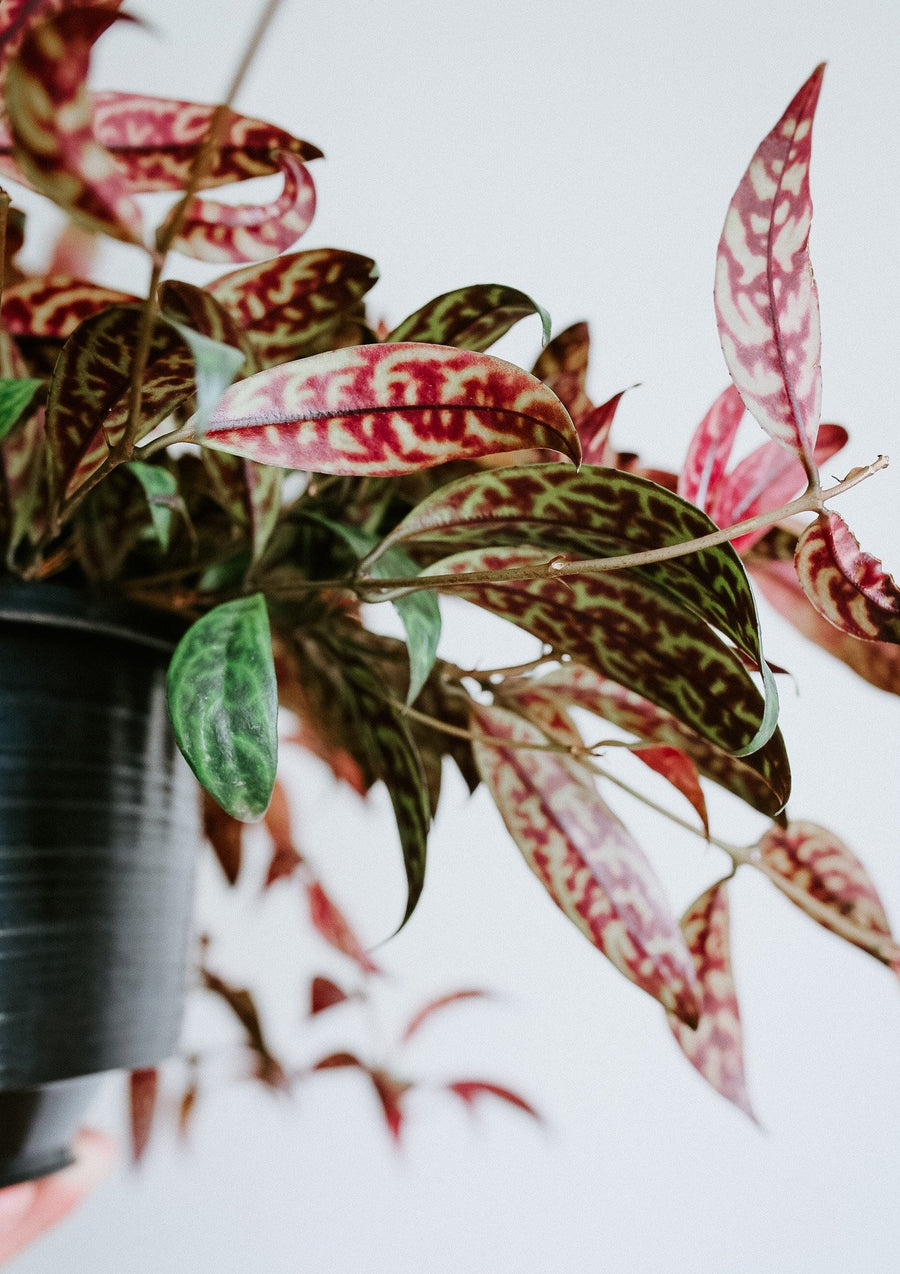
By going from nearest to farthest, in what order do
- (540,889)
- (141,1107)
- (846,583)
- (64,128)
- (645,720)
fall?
(64,128) → (846,583) → (645,720) → (141,1107) → (540,889)

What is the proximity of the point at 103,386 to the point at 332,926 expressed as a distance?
404 millimetres

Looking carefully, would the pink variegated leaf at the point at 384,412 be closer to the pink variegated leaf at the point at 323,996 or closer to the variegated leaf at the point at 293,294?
the variegated leaf at the point at 293,294

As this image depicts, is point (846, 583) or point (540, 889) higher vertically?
point (846, 583)

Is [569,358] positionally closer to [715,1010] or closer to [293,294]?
[293,294]

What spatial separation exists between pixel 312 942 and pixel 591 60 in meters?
0.79

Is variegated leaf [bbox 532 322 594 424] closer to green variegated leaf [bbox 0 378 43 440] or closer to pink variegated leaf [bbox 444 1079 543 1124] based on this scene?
green variegated leaf [bbox 0 378 43 440]

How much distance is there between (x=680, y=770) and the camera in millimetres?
Answer: 332

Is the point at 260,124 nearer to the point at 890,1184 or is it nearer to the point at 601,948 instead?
the point at 601,948

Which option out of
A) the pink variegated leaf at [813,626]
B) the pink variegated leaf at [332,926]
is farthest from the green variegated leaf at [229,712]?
the pink variegated leaf at [332,926]

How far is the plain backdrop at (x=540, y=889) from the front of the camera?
66 centimetres

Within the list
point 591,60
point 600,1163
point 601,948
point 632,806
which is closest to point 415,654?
point 601,948

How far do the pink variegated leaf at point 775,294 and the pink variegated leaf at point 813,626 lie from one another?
120mm

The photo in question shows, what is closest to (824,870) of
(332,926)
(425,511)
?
(425,511)

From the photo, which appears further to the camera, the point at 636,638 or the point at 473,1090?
the point at 473,1090
